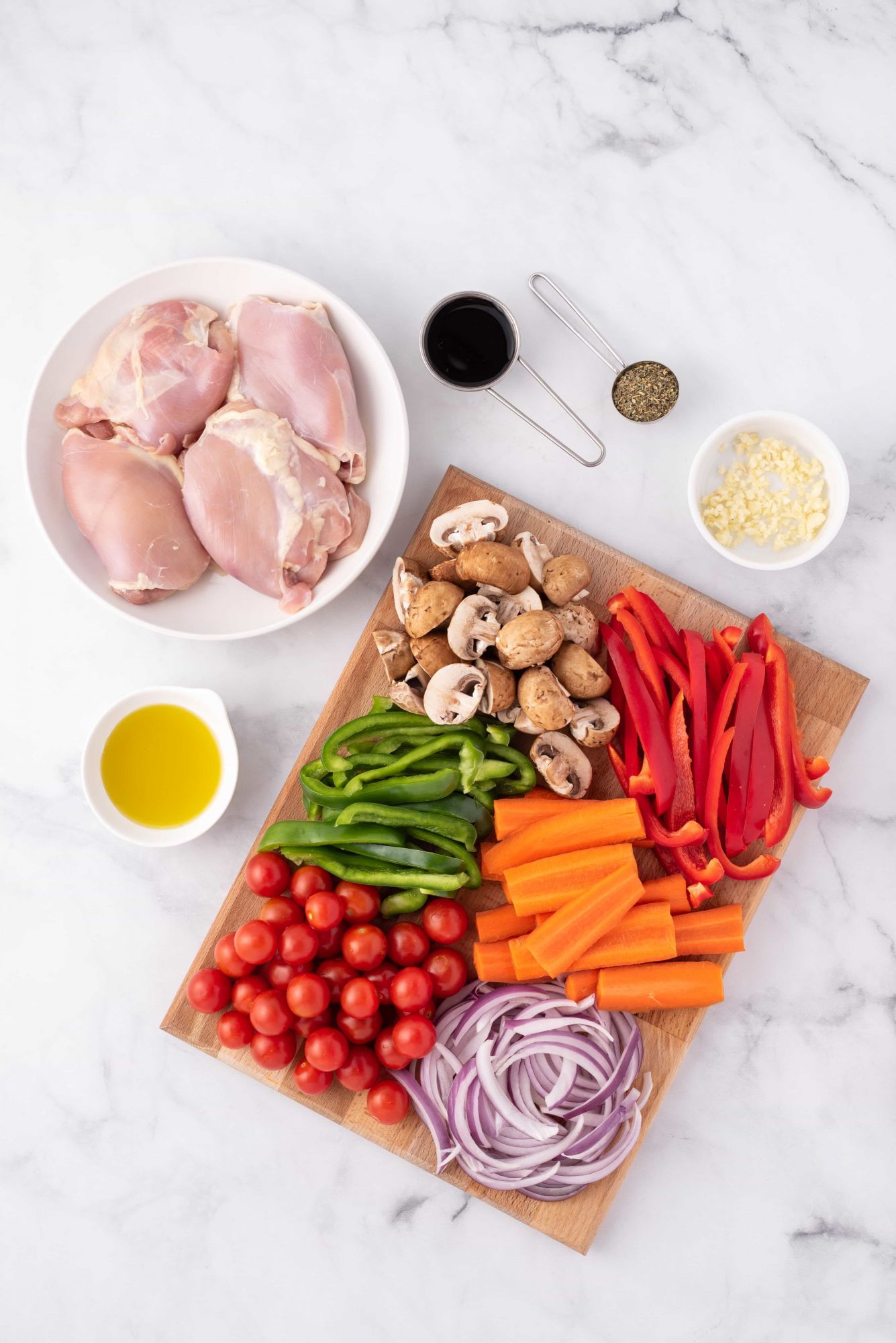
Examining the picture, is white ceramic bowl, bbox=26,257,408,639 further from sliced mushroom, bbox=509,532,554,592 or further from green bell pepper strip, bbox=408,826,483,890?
green bell pepper strip, bbox=408,826,483,890

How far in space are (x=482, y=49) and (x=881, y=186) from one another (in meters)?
1.31

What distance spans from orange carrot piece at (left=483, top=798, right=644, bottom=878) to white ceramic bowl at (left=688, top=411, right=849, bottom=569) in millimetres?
795

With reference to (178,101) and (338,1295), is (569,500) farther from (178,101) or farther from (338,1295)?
(338,1295)

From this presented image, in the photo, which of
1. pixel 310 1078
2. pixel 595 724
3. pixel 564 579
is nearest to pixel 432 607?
pixel 564 579

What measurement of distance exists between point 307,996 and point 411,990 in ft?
0.92

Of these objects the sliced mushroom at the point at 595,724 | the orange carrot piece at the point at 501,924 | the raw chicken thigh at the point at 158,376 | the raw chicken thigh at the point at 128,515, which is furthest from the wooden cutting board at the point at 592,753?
the raw chicken thigh at the point at 158,376

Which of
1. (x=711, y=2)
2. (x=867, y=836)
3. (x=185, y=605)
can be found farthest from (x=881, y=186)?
(x=185, y=605)

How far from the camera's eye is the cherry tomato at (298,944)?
2.73 m

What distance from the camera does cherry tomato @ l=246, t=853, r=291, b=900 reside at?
2816mm

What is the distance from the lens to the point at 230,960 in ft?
9.22

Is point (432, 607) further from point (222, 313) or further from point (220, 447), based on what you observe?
point (222, 313)

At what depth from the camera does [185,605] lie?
293 centimetres

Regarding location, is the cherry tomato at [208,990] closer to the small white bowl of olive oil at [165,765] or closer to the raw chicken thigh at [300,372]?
the small white bowl of olive oil at [165,765]

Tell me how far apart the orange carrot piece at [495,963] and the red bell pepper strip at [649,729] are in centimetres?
60
